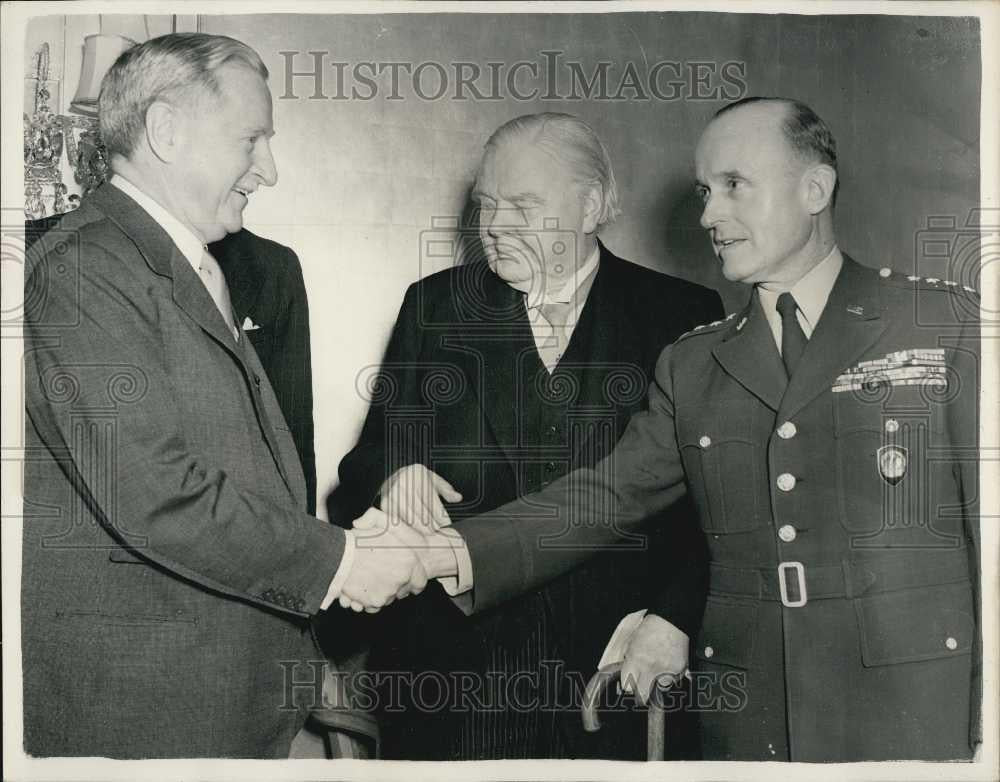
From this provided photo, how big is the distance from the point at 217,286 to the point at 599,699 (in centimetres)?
138

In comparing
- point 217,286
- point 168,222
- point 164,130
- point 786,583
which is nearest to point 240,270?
point 217,286

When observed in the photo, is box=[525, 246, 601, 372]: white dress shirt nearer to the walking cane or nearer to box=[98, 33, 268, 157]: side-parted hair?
the walking cane

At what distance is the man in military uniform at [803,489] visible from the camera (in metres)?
2.76

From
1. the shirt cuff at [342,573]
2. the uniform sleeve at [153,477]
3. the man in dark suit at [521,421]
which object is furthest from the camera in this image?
the man in dark suit at [521,421]

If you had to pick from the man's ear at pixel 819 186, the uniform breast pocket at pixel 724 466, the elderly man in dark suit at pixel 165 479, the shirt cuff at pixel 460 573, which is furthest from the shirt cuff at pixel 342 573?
the man's ear at pixel 819 186

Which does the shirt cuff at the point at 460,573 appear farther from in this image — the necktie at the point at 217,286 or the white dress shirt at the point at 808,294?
the white dress shirt at the point at 808,294

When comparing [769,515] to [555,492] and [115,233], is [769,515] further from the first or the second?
[115,233]

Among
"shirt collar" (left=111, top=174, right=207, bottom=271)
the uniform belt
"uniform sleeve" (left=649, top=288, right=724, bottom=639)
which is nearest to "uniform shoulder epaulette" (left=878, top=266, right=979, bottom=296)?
the uniform belt

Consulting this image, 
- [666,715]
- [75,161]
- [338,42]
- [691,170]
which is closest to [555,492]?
[666,715]

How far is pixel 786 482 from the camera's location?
108 inches

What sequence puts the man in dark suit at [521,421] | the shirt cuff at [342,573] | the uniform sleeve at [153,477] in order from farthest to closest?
the man in dark suit at [521,421] < the shirt cuff at [342,573] < the uniform sleeve at [153,477]

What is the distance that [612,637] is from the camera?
2881mm

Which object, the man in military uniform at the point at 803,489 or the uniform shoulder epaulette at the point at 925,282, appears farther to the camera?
the uniform shoulder epaulette at the point at 925,282

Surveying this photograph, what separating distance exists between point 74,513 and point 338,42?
1.34 metres
